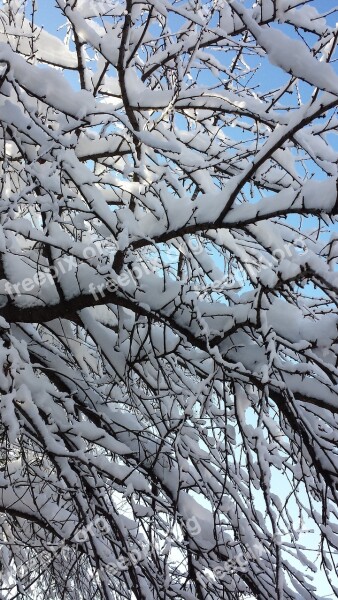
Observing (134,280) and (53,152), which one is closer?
(53,152)

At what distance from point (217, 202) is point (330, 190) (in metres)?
0.56

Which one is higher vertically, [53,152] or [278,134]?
[53,152]

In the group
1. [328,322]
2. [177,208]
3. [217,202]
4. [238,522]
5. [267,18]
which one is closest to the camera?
[328,322]

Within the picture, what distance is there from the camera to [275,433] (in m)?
2.57

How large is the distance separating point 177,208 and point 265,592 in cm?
218

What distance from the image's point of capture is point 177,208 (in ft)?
8.11

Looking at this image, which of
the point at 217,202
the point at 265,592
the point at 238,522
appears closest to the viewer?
the point at 217,202

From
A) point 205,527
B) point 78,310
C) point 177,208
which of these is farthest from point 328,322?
point 205,527

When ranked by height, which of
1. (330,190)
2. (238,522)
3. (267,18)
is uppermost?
(267,18)

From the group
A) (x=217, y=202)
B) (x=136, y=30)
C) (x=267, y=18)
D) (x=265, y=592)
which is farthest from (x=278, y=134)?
(x=265, y=592)

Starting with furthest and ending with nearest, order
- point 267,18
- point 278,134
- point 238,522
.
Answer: point 238,522, point 267,18, point 278,134

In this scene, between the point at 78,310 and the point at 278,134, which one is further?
the point at 78,310

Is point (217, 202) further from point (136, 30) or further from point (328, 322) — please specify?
point (136, 30)

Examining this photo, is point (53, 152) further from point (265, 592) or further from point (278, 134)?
point (265, 592)
